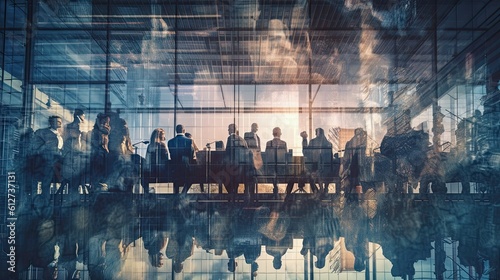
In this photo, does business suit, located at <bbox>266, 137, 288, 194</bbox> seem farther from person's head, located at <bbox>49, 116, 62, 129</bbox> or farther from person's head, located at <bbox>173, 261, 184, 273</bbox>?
person's head, located at <bbox>49, 116, 62, 129</bbox>

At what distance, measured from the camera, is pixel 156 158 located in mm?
2957

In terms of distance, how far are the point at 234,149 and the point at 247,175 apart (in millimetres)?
257

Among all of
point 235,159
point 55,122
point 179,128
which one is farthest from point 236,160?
point 55,122

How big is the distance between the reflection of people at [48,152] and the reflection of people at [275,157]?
72.2 inches

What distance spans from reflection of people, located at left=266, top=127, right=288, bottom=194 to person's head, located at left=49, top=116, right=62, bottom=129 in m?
1.96

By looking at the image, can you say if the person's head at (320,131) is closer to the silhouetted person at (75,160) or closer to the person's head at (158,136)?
the person's head at (158,136)

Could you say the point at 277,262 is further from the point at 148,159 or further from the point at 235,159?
the point at 148,159

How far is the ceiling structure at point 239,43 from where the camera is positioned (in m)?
3.49

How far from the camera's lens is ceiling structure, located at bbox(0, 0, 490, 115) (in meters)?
3.49

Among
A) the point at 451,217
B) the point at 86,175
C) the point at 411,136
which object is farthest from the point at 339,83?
the point at 86,175

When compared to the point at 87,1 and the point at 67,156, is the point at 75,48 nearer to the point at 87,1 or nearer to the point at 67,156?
the point at 87,1

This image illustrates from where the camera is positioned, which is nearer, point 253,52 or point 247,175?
point 247,175

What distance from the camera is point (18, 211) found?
9.03 ft
